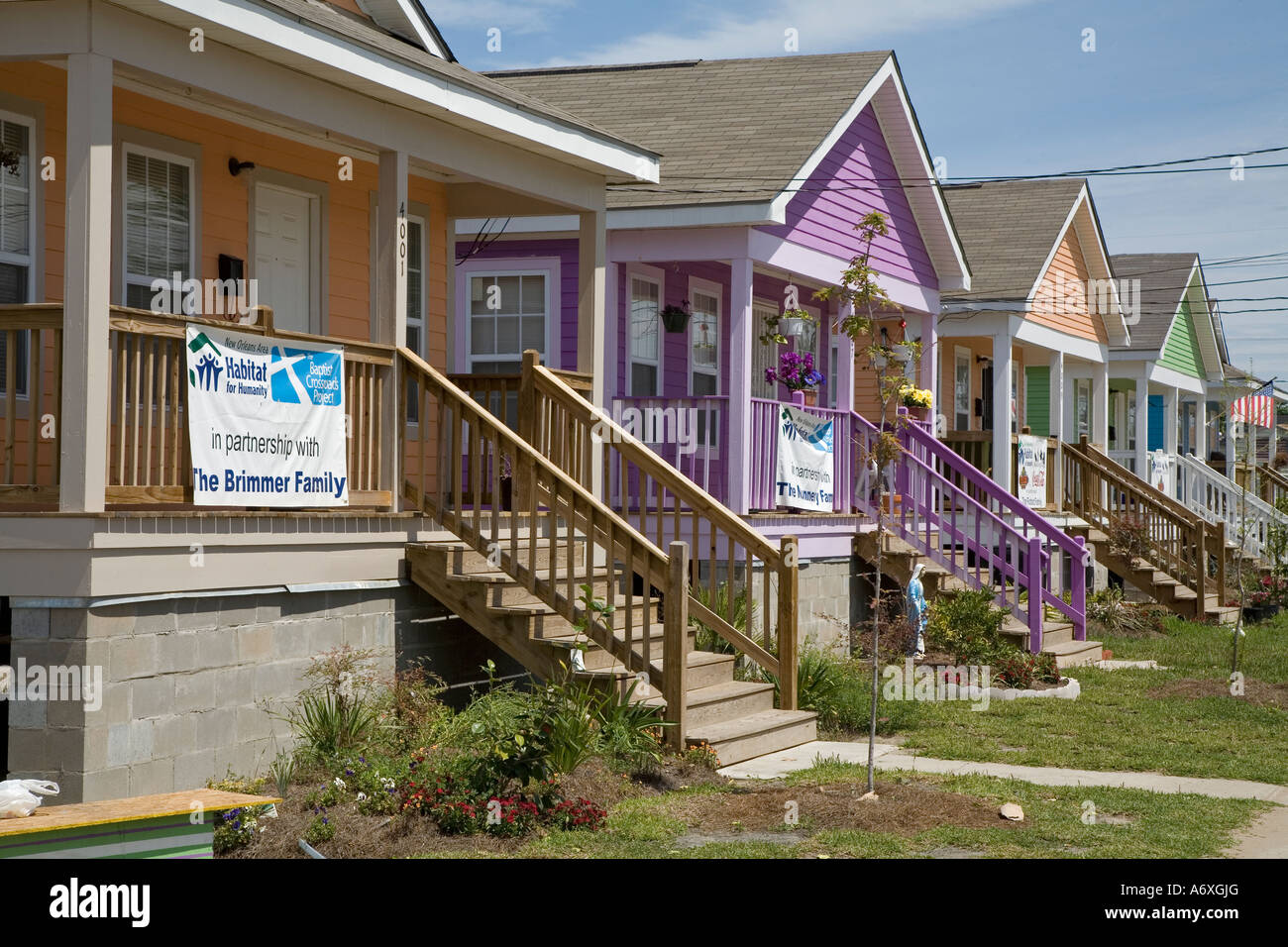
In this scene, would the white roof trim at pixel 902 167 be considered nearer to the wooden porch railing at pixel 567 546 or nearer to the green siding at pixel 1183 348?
the wooden porch railing at pixel 567 546

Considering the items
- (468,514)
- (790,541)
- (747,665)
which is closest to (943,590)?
(747,665)

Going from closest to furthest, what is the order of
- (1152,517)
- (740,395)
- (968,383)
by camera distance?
1. (740,395)
2. (1152,517)
3. (968,383)

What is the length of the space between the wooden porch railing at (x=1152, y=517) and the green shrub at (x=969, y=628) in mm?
6572

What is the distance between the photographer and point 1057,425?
24.3 meters

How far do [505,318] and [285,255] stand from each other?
194 inches

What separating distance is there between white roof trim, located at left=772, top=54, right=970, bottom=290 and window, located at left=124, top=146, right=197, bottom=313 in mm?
6174

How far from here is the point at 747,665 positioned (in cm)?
1333

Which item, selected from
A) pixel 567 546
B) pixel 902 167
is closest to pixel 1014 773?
pixel 567 546

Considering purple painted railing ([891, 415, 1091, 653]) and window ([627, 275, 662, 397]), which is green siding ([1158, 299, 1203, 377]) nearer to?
purple painted railing ([891, 415, 1091, 653])

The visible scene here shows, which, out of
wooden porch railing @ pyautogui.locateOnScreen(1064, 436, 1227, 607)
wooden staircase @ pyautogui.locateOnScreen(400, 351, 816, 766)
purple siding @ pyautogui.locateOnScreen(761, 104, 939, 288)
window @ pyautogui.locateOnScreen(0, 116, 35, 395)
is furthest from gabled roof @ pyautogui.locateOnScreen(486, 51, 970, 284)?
window @ pyautogui.locateOnScreen(0, 116, 35, 395)

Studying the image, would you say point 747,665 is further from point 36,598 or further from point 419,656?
point 36,598

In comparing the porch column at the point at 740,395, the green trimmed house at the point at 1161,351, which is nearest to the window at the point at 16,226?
the porch column at the point at 740,395

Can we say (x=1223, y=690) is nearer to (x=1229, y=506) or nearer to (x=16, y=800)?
(x=16, y=800)

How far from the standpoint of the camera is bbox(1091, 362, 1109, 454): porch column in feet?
88.6
